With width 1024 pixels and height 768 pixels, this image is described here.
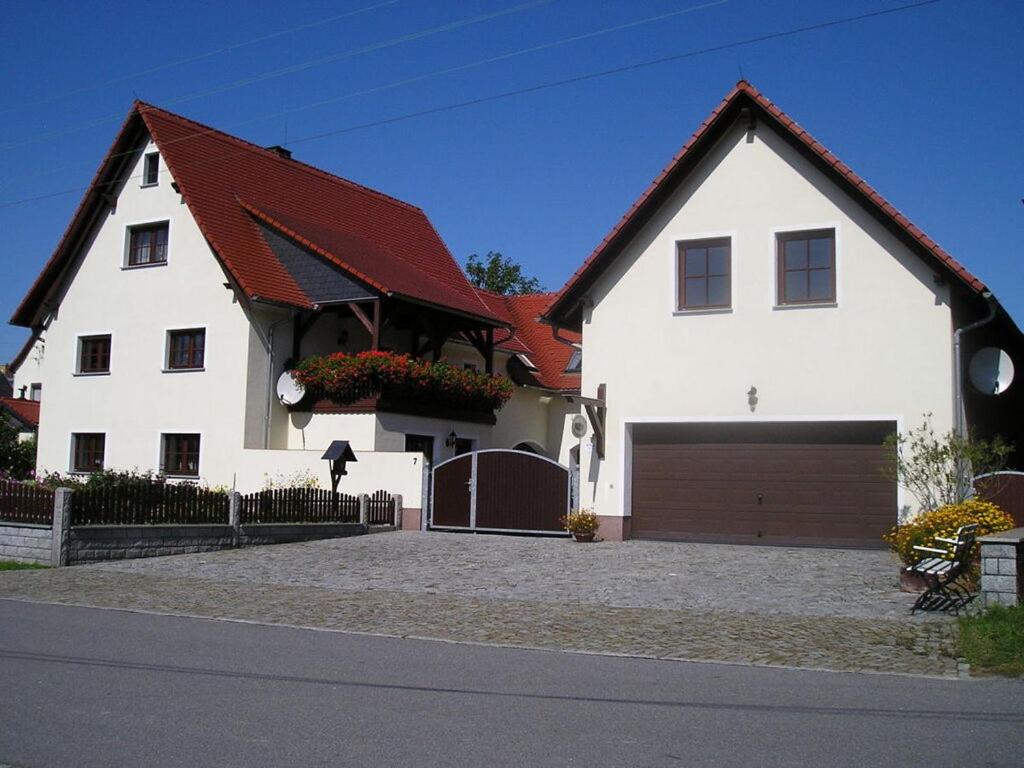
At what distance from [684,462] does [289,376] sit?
1089 cm

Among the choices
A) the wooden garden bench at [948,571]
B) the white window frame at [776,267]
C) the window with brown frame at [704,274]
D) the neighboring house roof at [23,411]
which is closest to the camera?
the wooden garden bench at [948,571]

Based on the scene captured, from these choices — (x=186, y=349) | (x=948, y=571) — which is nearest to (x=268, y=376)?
(x=186, y=349)

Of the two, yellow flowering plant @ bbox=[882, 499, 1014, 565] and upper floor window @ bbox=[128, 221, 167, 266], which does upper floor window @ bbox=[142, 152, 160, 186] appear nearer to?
upper floor window @ bbox=[128, 221, 167, 266]

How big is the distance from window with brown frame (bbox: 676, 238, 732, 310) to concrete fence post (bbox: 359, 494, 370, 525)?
7547 millimetres

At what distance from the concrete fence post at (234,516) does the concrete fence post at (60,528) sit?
10.4 ft

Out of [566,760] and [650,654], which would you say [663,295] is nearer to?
[650,654]

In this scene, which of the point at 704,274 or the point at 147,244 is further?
the point at 147,244

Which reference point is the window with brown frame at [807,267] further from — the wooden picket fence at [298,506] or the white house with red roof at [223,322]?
the wooden picket fence at [298,506]

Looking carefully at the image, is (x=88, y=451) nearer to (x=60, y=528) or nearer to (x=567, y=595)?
(x=60, y=528)

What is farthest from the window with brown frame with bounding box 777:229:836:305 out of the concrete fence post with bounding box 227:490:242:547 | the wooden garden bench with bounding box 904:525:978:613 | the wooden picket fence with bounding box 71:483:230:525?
the wooden picket fence with bounding box 71:483:230:525

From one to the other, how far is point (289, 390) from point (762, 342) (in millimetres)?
12185

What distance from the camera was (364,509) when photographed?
23.0m

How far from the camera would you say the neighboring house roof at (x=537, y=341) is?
3438 cm

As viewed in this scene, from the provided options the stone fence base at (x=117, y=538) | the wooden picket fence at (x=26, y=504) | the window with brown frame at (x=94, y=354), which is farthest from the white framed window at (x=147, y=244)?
the wooden picket fence at (x=26, y=504)
